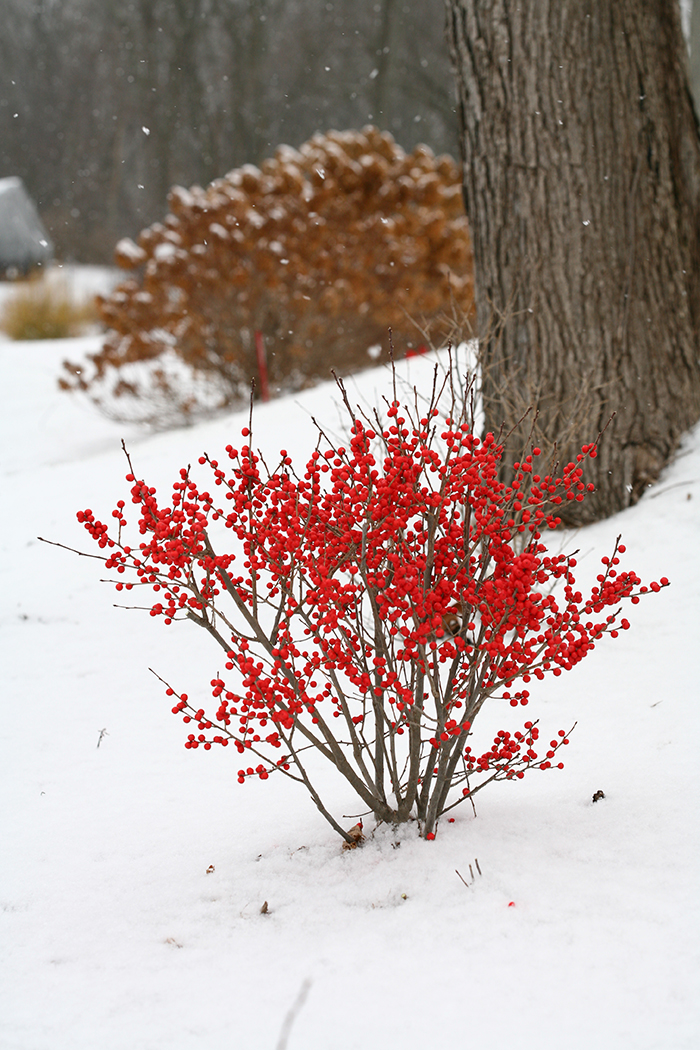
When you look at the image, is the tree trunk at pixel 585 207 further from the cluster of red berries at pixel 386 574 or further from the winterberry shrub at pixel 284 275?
the winterberry shrub at pixel 284 275

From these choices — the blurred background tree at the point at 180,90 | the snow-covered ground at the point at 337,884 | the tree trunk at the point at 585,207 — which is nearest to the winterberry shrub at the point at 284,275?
the tree trunk at the point at 585,207

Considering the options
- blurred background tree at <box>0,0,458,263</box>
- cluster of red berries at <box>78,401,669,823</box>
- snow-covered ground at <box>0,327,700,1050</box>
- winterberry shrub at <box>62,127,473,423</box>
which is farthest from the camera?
blurred background tree at <box>0,0,458,263</box>

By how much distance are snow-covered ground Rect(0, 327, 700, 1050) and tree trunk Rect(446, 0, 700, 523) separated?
763 millimetres

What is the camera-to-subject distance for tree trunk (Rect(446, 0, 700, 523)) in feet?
12.6

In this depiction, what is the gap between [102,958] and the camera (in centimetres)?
194

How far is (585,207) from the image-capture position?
12.8 feet

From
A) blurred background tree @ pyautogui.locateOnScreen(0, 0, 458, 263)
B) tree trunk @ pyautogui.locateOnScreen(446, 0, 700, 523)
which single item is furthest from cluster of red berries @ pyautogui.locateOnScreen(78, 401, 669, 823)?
blurred background tree @ pyautogui.locateOnScreen(0, 0, 458, 263)

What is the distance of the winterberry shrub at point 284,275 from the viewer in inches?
295

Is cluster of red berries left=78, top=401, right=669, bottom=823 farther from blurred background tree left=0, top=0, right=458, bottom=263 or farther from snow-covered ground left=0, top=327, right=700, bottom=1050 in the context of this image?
blurred background tree left=0, top=0, right=458, bottom=263

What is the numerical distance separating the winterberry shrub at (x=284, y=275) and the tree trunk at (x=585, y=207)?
3270mm

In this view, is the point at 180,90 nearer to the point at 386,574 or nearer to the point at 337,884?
the point at 386,574

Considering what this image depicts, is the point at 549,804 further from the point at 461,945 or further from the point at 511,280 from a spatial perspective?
the point at 511,280

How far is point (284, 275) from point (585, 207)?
4102 mm

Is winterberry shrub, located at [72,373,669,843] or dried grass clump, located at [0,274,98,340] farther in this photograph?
dried grass clump, located at [0,274,98,340]
